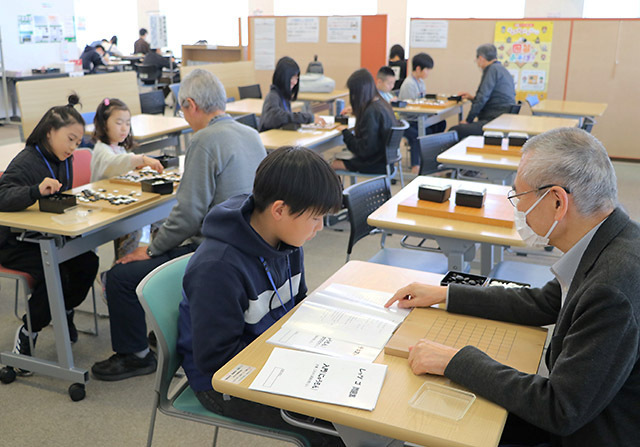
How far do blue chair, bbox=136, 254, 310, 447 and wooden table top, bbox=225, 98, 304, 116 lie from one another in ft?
13.7

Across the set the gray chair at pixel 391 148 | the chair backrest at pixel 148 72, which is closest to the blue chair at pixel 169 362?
the gray chair at pixel 391 148

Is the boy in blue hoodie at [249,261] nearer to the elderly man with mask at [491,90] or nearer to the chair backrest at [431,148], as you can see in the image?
the chair backrest at [431,148]

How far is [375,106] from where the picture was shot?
462 cm

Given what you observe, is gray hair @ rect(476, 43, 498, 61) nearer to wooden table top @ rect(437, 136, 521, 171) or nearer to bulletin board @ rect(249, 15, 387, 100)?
bulletin board @ rect(249, 15, 387, 100)

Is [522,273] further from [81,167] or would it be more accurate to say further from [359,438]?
[81,167]

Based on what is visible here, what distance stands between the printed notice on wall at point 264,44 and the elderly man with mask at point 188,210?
587cm

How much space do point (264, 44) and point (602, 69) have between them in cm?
435

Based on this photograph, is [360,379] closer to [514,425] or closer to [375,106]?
[514,425]

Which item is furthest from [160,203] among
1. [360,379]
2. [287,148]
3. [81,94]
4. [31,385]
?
[81,94]

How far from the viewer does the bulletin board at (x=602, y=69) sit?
23.0ft

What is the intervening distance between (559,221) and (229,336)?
81 centimetres

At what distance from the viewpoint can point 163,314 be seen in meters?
1.67

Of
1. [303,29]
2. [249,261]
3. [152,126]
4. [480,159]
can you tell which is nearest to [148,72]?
[303,29]

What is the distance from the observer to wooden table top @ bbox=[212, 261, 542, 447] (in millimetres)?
1117
